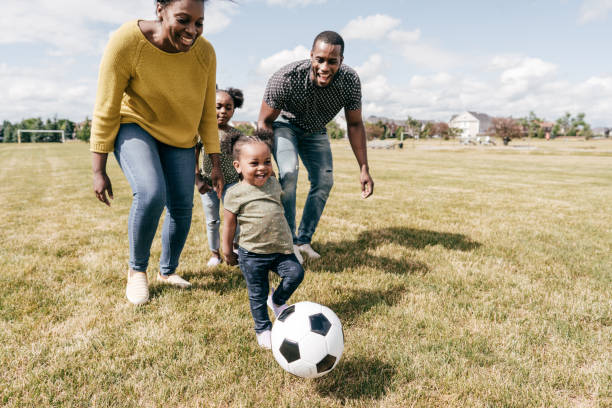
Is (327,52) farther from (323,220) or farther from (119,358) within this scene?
(323,220)

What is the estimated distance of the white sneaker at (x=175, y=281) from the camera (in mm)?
3703

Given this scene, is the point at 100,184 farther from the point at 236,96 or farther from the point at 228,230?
the point at 236,96

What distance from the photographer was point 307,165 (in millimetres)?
4832

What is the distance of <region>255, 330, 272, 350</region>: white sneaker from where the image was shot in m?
2.68

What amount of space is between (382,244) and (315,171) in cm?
152

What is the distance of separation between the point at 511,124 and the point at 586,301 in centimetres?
8424

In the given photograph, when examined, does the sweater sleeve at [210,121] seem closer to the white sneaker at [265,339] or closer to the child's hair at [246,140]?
the child's hair at [246,140]

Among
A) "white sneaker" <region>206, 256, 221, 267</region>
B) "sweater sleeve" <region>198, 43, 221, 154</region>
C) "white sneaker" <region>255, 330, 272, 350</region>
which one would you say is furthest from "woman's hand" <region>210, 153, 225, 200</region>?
"white sneaker" <region>255, 330, 272, 350</region>

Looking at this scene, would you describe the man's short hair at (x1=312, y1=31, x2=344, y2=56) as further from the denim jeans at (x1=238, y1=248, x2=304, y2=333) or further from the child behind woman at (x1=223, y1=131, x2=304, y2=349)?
the denim jeans at (x1=238, y1=248, x2=304, y2=333)

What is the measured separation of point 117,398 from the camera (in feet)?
7.06

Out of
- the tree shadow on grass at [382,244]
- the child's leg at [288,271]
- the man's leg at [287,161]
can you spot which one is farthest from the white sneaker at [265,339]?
the man's leg at [287,161]

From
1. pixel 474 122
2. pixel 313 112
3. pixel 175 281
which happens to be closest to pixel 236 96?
pixel 313 112

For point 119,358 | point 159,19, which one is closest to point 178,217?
point 119,358

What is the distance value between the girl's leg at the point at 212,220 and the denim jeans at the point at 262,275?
5.48ft
